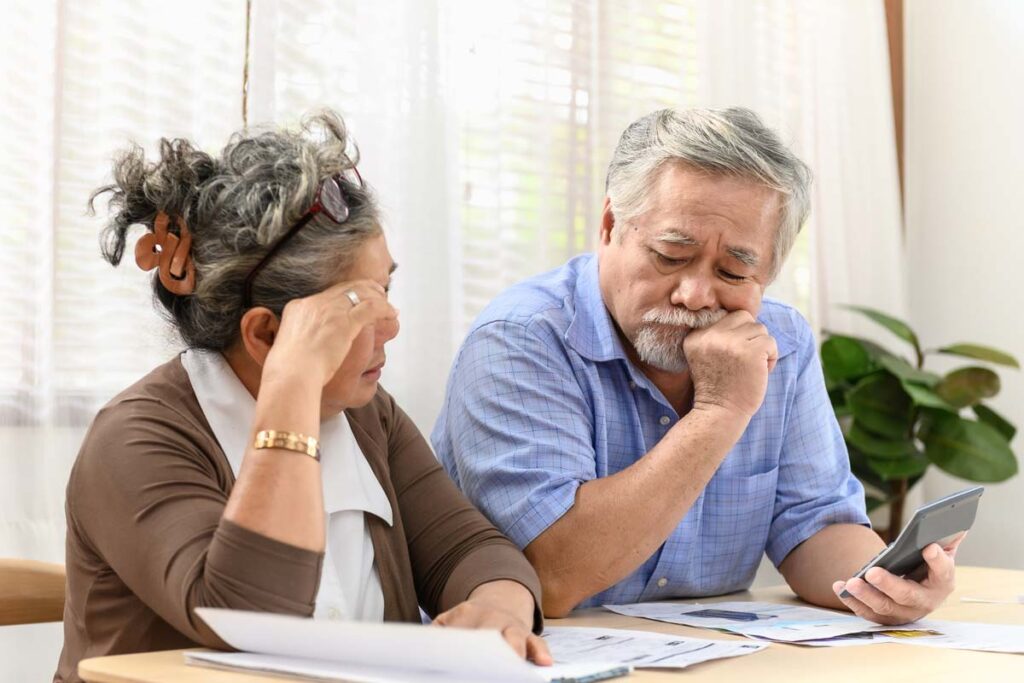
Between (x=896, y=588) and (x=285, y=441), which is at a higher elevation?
(x=285, y=441)

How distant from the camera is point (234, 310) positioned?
1.46 m

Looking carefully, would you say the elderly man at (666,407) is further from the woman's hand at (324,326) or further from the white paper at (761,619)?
the woman's hand at (324,326)

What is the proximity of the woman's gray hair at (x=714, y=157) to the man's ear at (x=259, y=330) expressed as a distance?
66 centimetres

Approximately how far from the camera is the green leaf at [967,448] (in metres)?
3.16

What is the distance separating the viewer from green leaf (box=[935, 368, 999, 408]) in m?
3.24

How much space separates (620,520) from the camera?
1.67 meters

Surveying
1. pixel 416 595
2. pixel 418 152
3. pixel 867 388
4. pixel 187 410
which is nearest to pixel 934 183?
pixel 867 388

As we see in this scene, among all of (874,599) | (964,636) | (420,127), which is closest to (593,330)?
(874,599)

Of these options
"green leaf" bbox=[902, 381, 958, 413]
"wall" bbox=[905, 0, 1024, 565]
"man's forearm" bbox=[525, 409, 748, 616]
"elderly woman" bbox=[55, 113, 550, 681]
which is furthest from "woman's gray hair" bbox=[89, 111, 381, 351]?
"wall" bbox=[905, 0, 1024, 565]

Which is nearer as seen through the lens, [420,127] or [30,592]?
[30,592]

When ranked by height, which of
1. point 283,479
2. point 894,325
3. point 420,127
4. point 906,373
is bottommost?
point 283,479

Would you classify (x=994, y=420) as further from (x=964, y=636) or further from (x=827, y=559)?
(x=964, y=636)

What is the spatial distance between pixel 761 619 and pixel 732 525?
1.11 ft

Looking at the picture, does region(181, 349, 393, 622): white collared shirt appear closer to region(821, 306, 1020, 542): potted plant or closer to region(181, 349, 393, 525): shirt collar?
region(181, 349, 393, 525): shirt collar
